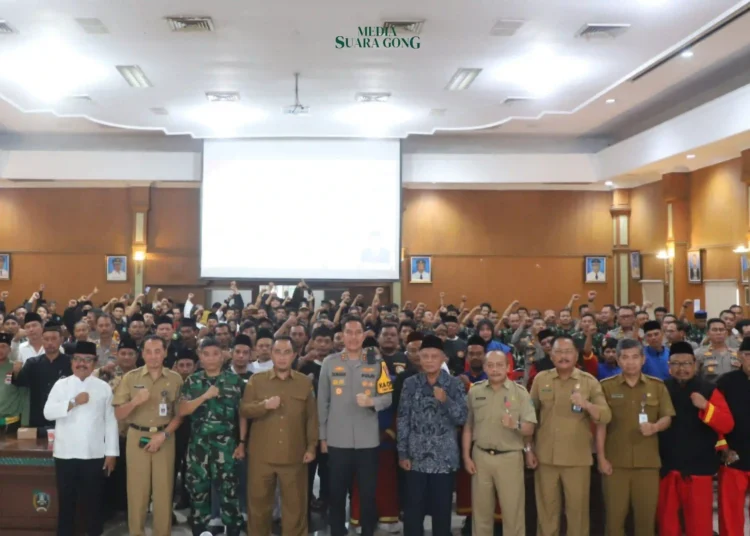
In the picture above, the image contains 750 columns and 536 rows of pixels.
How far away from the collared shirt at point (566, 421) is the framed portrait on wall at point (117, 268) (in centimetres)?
1364

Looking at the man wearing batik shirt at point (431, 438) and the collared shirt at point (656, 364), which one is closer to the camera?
the man wearing batik shirt at point (431, 438)

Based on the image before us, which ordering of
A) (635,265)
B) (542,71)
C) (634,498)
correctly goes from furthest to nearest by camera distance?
(635,265) → (542,71) → (634,498)

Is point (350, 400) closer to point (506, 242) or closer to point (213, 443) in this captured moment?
point (213, 443)

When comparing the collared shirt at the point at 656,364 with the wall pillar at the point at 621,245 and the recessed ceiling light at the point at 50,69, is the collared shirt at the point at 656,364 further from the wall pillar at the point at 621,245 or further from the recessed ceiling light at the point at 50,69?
the wall pillar at the point at 621,245

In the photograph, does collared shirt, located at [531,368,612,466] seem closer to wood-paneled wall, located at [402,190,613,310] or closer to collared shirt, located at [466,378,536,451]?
collared shirt, located at [466,378,536,451]

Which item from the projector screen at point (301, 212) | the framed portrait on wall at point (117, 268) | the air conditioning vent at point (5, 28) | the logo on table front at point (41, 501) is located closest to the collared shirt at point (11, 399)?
the logo on table front at point (41, 501)

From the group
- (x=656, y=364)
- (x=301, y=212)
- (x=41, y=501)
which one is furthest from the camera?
(x=301, y=212)

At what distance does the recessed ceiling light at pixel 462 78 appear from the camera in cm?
1088

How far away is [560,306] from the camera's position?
673 inches

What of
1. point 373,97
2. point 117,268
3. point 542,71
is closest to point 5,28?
point 373,97

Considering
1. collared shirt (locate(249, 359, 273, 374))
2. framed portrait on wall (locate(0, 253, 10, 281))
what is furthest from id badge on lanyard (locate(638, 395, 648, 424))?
framed portrait on wall (locate(0, 253, 10, 281))

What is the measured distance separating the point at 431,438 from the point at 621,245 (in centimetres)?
1295

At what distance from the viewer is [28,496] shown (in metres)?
5.61

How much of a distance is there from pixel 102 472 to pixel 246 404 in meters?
1.32
